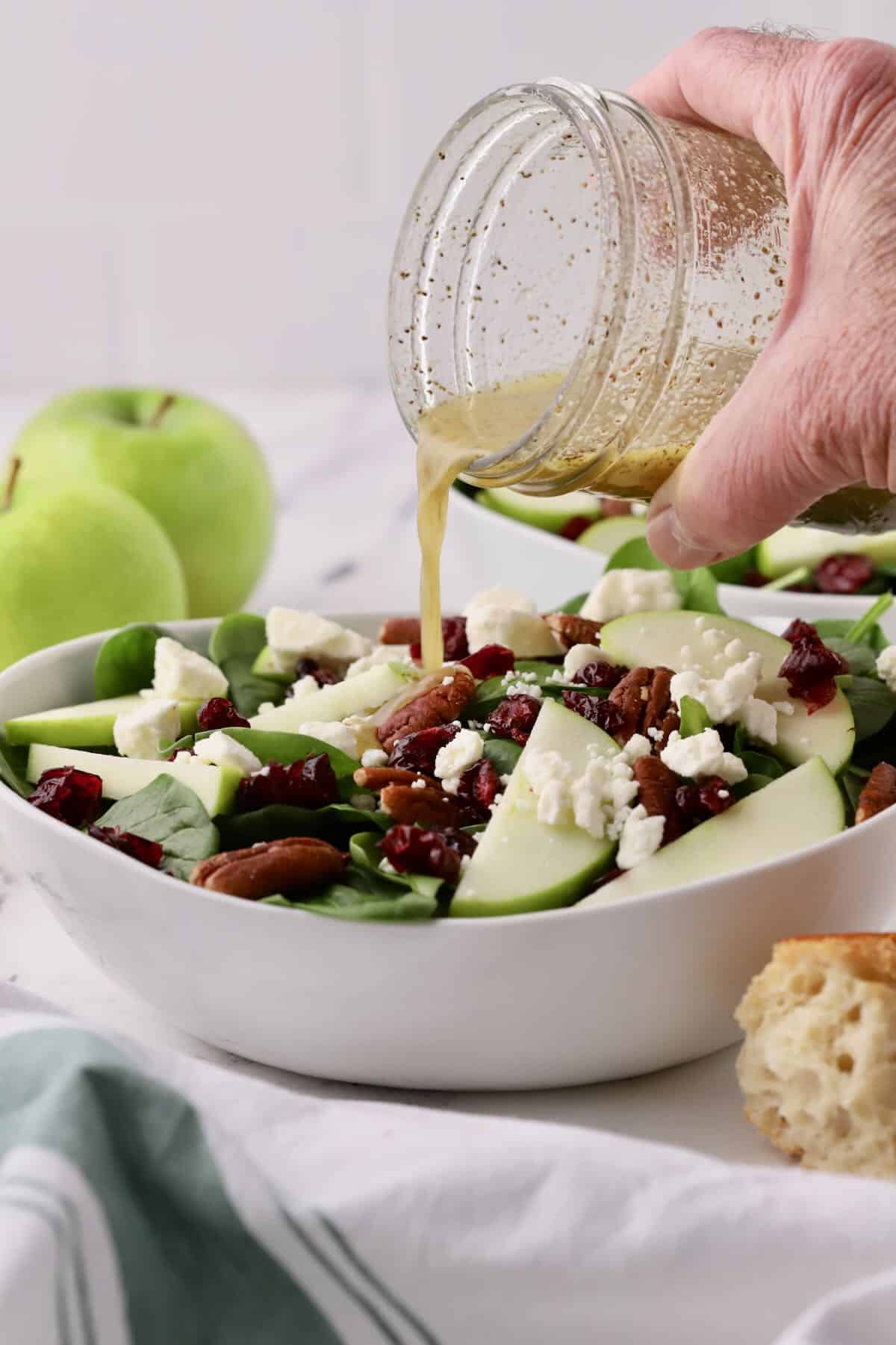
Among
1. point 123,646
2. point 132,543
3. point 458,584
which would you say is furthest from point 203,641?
point 458,584

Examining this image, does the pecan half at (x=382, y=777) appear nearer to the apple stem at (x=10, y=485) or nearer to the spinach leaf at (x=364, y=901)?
the spinach leaf at (x=364, y=901)

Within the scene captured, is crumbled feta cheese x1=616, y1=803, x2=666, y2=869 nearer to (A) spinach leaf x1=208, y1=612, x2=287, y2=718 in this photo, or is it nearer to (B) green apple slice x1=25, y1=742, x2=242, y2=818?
(B) green apple slice x1=25, y1=742, x2=242, y2=818

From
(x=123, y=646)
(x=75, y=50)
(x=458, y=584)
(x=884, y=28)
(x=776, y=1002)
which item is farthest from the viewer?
(x=75, y=50)

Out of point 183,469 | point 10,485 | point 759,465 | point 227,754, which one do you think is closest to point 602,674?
point 759,465

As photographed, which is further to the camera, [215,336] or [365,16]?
[215,336]

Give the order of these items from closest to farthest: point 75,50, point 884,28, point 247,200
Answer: point 884,28 → point 75,50 → point 247,200

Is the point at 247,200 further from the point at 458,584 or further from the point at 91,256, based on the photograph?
the point at 458,584

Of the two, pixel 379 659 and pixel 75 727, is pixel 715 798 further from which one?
pixel 75 727

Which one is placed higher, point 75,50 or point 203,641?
point 75,50
